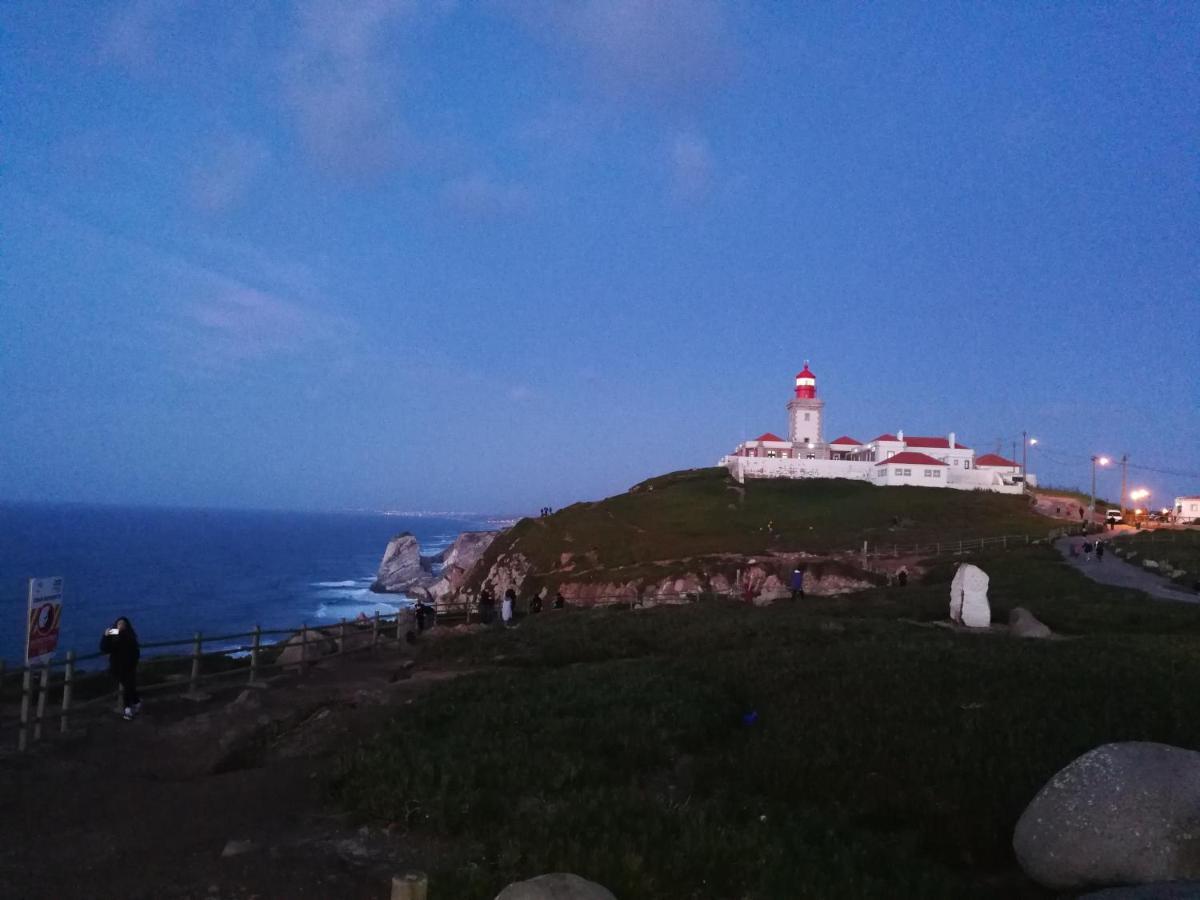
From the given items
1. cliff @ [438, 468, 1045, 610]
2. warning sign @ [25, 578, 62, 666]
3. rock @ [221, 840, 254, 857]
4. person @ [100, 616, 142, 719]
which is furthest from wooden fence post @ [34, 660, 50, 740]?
cliff @ [438, 468, 1045, 610]

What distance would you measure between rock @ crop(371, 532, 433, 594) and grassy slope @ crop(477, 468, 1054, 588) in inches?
1641

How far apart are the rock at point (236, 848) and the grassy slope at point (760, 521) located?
195 ft

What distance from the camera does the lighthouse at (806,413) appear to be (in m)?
123

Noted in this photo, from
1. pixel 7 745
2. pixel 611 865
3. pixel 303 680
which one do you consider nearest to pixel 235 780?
pixel 7 745

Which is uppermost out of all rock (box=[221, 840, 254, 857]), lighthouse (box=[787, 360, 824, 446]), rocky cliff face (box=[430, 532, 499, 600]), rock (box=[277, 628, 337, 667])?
lighthouse (box=[787, 360, 824, 446])

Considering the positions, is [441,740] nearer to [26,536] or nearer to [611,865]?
[611,865]

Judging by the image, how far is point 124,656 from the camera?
636 inches

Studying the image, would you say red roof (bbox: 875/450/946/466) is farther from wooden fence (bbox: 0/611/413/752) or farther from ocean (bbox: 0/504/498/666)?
wooden fence (bbox: 0/611/413/752)

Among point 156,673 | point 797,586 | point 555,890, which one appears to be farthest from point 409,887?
point 797,586

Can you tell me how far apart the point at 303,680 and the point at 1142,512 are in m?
104

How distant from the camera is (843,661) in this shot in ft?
60.1

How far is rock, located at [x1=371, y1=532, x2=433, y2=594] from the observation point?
445 feet

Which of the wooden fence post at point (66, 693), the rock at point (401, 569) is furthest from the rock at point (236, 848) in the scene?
the rock at point (401, 569)

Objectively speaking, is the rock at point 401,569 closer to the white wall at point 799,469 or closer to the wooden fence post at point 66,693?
the white wall at point 799,469
